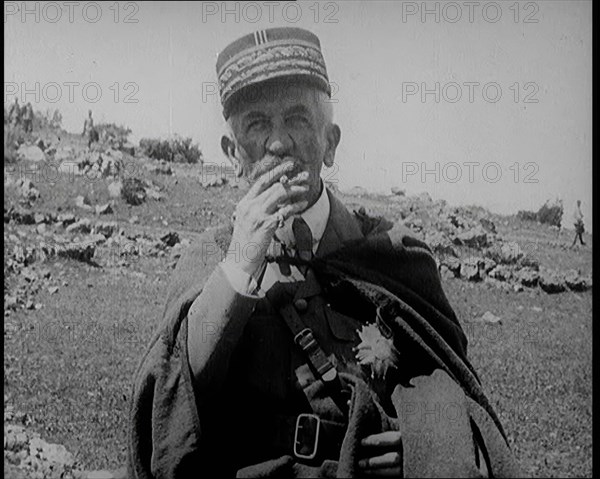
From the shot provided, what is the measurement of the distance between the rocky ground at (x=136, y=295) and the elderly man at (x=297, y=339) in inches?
8.2

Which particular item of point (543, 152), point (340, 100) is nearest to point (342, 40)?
point (340, 100)

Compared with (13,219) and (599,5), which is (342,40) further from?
(13,219)

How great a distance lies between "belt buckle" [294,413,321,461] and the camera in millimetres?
2188

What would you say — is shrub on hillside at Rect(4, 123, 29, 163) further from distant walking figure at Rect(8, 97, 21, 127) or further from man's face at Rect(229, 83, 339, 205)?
man's face at Rect(229, 83, 339, 205)

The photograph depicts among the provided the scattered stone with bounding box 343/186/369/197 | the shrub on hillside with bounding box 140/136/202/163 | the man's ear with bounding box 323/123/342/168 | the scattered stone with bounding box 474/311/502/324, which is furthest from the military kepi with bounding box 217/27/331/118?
the scattered stone with bounding box 474/311/502/324

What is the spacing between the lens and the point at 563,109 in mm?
2723

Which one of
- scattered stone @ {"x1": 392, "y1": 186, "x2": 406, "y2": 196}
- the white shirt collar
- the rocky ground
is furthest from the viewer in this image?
scattered stone @ {"x1": 392, "y1": 186, "x2": 406, "y2": 196}

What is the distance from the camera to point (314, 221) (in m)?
2.42

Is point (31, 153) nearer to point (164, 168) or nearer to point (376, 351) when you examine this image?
point (164, 168)

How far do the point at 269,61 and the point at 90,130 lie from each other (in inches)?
30.9

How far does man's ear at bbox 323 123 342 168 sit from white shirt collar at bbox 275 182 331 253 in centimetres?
9

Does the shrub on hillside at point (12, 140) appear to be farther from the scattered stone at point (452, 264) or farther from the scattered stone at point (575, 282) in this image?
the scattered stone at point (575, 282)

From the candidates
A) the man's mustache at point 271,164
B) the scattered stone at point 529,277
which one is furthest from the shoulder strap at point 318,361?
the scattered stone at point 529,277

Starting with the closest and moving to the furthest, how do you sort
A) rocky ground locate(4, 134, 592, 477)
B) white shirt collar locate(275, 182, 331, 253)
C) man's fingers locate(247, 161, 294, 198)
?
man's fingers locate(247, 161, 294, 198) → white shirt collar locate(275, 182, 331, 253) → rocky ground locate(4, 134, 592, 477)
